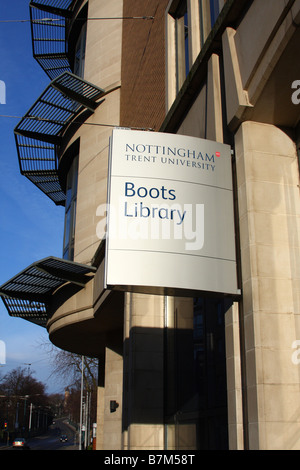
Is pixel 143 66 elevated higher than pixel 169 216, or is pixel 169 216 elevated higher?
pixel 143 66

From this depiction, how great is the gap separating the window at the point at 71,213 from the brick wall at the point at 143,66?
4.38m

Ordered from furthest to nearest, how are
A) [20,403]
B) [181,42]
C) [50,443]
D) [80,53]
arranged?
[20,403]
[50,443]
[80,53]
[181,42]

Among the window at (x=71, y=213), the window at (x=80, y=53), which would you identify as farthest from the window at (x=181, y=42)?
the window at (x=80, y=53)

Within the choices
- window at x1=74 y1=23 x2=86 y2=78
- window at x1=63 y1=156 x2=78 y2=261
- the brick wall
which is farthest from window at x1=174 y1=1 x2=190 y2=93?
window at x1=74 y1=23 x2=86 y2=78

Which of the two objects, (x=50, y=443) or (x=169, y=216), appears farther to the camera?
(x=50, y=443)

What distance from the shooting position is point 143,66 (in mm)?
18812

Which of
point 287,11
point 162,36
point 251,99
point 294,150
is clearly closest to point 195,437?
point 294,150

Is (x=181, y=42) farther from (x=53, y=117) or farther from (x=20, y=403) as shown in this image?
(x=20, y=403)

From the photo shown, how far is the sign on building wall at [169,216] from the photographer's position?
7.30 m

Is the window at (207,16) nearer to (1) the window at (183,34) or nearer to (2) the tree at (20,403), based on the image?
(1) the window at (183,34)

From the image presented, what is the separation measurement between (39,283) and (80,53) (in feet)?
43.4

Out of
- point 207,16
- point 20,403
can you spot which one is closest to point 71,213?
point 207,16

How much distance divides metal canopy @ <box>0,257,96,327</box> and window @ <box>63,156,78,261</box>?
6.36ft

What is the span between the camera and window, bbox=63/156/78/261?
2316 centimetres
